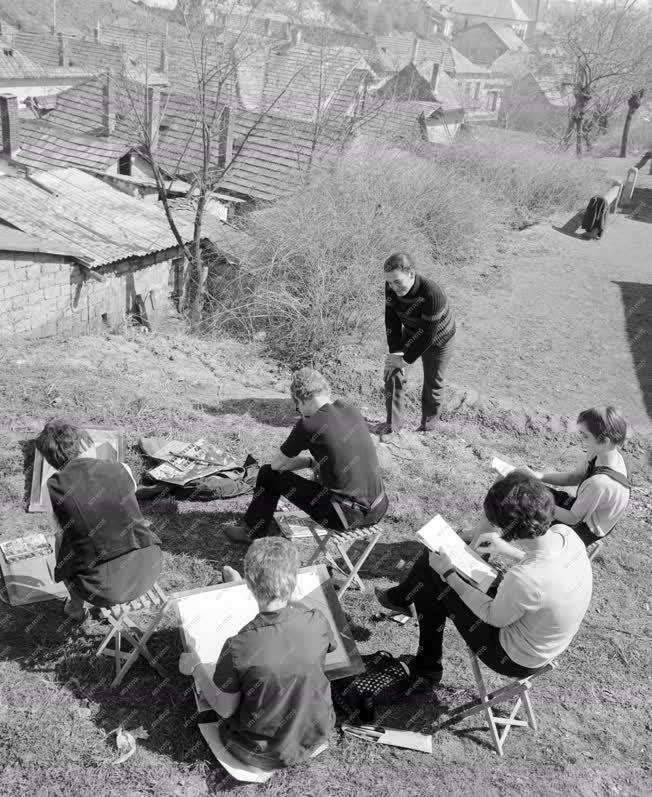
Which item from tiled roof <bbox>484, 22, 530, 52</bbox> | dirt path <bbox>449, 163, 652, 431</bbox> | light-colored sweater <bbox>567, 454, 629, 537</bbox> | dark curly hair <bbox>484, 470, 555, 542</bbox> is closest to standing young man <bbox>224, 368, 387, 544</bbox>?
dark curly hair <bbox>484, 470, 555, 542</bbox>

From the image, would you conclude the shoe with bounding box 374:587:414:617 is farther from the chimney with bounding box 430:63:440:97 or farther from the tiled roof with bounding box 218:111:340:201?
the chimney with bounding box 430:63:440:97

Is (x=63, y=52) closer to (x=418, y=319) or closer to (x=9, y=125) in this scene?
(x=9, y=125)

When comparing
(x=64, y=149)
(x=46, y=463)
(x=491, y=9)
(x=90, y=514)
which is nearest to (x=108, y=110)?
(x=64, y=149)

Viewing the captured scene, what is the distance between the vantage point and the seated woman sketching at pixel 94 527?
3.31m

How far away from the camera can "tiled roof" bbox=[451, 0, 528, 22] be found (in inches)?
3949

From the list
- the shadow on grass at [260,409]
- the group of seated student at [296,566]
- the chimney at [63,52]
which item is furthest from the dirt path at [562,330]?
the chimney at [63,52]

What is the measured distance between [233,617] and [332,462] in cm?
104

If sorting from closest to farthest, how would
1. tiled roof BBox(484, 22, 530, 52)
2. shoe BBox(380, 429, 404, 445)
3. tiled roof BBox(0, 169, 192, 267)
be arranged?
shoe BBox(380, 429, 404, 445) < tiled roof BBox(0, 169, 192, 267) < tiled roof BBox(484, 22, 530, 52)

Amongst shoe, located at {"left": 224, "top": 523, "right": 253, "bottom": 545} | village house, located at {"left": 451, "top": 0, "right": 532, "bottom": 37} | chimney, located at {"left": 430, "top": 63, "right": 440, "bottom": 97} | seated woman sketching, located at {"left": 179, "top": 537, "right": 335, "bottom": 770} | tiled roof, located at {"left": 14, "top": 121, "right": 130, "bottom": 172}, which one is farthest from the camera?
village house, located at {"left": 451, "top": 0, "right": 532, "bottom": 37}

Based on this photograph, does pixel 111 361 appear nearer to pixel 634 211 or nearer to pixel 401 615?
pixel 401 615

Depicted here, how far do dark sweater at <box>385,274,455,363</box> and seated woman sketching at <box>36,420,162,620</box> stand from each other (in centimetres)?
313

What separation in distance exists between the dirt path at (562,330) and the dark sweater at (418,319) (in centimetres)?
202

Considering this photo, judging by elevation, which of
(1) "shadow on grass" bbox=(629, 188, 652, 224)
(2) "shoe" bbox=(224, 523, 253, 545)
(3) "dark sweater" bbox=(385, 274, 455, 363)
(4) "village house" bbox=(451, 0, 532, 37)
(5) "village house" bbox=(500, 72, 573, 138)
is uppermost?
(4) "village house" bbox=(451, 0, 532, 37)

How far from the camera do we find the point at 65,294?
11.9 m
